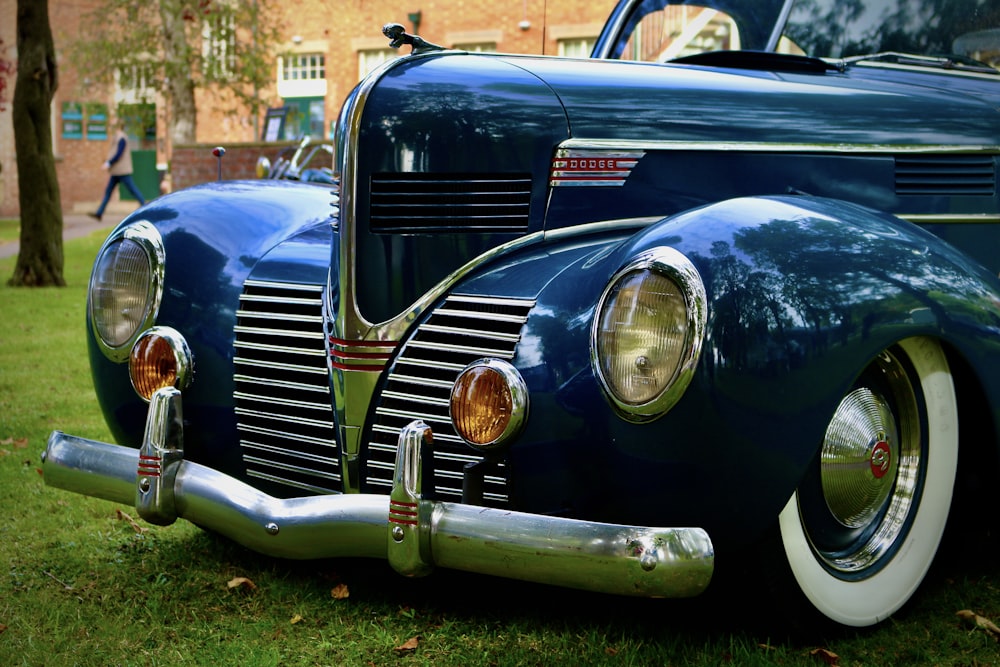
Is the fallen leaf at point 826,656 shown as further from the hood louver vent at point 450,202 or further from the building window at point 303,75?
the building window at point 303,75

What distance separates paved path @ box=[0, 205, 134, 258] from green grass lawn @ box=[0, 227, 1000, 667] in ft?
38.4

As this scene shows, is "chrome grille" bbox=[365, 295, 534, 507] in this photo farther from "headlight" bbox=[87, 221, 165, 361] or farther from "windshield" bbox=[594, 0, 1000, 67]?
"windshield" bbox=[594, 0, 1000, 67]

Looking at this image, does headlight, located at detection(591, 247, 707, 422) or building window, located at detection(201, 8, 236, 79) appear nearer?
headlight, located at detection(591, 247, 707, 422)

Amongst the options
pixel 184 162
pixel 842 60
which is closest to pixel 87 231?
pixel 184 162

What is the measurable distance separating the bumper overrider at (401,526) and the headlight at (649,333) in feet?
0.90

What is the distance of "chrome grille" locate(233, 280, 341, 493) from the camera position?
9.41 feet

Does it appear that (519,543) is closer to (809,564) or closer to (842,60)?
(809,564)

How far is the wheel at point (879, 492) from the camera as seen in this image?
249 cm

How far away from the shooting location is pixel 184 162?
15867mm

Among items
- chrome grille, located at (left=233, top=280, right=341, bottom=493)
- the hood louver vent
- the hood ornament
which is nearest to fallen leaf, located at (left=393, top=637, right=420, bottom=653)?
chrome grille, located at (left=233, top=280, right=341, bottom=493)

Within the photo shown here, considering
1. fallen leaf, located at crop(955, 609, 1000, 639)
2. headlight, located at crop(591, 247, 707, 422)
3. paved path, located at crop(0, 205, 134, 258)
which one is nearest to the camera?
headlight, located at crop(591, 247, 707, 422)

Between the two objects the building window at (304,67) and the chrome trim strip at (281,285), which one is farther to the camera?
the building window at (304,67)

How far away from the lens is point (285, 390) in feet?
9.63

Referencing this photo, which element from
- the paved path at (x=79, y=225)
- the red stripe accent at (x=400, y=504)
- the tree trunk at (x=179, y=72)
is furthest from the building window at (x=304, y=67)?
the red stripe accent at (x=400, y=504)
